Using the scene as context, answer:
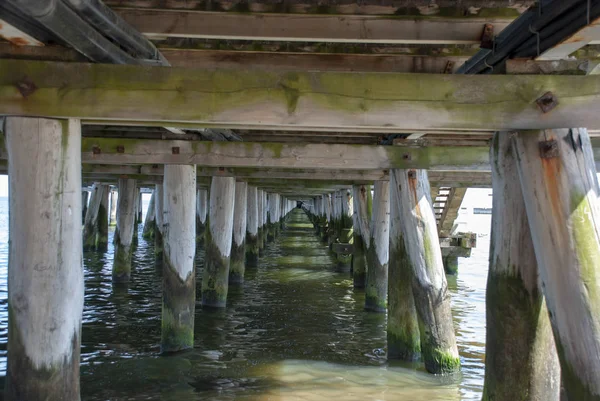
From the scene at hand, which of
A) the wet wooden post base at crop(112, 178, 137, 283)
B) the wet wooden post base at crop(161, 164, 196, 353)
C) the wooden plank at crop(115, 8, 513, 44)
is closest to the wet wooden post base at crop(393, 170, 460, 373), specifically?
the wet wooden post base at crop(161, 164, 196, 353)

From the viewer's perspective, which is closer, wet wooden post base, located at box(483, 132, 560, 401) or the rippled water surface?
wet wooden post base, located at box(483, 132, 560, 401)

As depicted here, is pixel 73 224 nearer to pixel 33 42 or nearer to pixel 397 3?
pixel 33 42

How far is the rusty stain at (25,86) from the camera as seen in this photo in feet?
10.3

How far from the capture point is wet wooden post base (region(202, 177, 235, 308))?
29.2ft

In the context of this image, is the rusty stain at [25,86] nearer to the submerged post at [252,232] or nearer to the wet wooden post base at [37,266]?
the wet wooden post base at [37,266]

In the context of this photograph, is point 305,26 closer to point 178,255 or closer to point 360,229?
point 178,255

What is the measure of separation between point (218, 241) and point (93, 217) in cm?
880

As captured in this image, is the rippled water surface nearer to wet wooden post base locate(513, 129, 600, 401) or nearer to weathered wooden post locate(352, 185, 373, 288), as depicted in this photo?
weathered wooden post locate(352, 185, 373, 288)

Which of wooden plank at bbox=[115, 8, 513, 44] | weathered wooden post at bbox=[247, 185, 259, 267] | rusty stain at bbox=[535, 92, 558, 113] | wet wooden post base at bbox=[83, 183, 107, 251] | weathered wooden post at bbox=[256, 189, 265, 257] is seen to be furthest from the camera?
weathered wooden post at bbox=[256, 189, 265, 257]

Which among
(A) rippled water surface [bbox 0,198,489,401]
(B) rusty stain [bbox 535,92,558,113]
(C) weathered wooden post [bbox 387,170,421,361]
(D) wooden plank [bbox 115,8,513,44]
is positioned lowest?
(A) rippled water surface [bbox 0,198,489,401]

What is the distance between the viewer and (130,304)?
30.2 feet

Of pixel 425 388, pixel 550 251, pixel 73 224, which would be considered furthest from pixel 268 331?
pixel 550 251

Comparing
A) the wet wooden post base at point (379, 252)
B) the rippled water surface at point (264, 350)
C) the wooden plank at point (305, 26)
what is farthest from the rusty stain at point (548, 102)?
the wet wooden post base at point (379, 252)

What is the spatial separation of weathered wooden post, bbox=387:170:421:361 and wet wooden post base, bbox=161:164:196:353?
2.22 m
